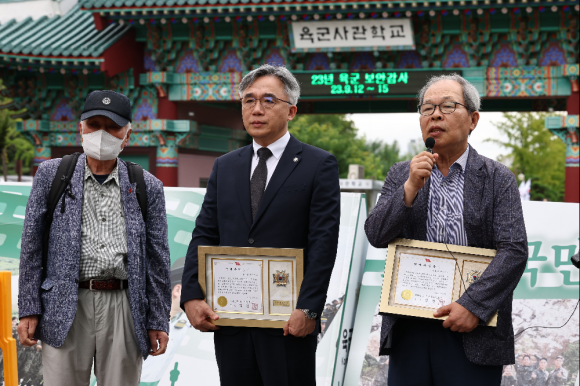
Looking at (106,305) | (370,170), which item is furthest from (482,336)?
(370,170)

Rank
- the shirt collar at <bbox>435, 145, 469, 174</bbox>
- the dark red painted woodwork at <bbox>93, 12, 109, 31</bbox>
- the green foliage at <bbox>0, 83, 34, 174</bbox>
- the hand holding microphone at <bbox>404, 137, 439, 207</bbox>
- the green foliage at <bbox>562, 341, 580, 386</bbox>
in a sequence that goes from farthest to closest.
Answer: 1. the green foliage at <bbox>0, 83, 34, 174</bbox>
2. the dark red painted woodwork at <bbox>93, 12, 109, 31</bbox>
3. the green foliage at <bbox>562, 341, 580, 386</bbox>
4. the shirt collar at <bbox>435, 145, 469, 174</bbox>
5. the hand holding microphone at <bbox>404, 137, 439, 207</bbox>

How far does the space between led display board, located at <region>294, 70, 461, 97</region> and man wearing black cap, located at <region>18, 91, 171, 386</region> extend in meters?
7.59

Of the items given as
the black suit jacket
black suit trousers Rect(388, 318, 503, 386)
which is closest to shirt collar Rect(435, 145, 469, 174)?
the black suit jacket

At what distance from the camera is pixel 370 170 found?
36.2 meters

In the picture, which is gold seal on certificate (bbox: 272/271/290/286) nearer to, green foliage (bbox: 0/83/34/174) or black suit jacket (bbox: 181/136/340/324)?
black suit jacket (bbox: 181/136/340/324)

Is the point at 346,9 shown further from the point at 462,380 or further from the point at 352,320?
the point at 462,380

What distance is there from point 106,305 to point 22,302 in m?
0.32

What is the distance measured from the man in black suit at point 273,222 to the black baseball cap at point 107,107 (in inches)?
19.3

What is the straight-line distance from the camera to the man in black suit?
2295 millimetres

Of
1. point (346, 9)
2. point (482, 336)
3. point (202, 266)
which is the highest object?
Answer: point (346, 9)

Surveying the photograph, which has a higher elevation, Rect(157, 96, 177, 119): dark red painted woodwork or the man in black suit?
Rect(157, 96, 177, 119): dark red painted woodwork

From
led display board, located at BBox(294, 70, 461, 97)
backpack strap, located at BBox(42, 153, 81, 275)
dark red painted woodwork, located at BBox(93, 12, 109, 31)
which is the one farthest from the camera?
dark red painted woodwork, located at BBox(93, 12, 109, 31)

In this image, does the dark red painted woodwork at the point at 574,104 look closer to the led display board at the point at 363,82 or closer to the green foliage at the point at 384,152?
the led display board at the point at 363,82

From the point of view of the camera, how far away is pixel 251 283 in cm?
239
